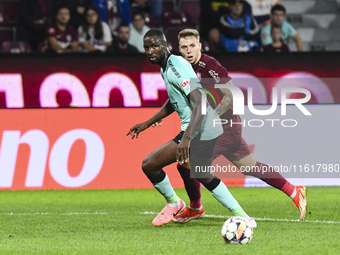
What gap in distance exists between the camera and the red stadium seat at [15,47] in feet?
34.7

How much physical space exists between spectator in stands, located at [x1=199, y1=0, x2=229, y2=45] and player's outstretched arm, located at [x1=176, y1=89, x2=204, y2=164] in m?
6.27

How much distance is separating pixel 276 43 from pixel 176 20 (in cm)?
202

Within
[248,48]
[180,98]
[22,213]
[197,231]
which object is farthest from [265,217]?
[248,48]

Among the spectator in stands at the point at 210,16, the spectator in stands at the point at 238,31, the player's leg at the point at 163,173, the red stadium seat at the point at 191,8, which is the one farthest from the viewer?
the red stadium seat at the point at 191,8

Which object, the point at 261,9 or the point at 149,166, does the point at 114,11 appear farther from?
the point at 149,166

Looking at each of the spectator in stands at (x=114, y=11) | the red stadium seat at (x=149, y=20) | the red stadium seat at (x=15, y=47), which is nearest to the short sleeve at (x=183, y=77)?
the red stadium seat at (x=15, y=47)

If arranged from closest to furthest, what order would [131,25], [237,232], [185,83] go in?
[237,232] < [185,83] < [131,25]

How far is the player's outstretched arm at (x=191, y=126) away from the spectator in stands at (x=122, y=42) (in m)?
5.83

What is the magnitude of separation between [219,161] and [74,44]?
347 centimetres

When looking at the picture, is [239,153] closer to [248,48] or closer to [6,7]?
[248,48]

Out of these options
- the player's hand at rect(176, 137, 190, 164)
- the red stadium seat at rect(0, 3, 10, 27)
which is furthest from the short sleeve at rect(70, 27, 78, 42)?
the player's hand at rect(176, 137, 190, 164)

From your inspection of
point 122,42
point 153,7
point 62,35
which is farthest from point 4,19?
point 153,7

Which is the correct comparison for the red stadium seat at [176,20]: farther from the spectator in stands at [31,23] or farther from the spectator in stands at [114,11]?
the spectator in stands at [31,23]

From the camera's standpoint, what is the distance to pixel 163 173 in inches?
219
